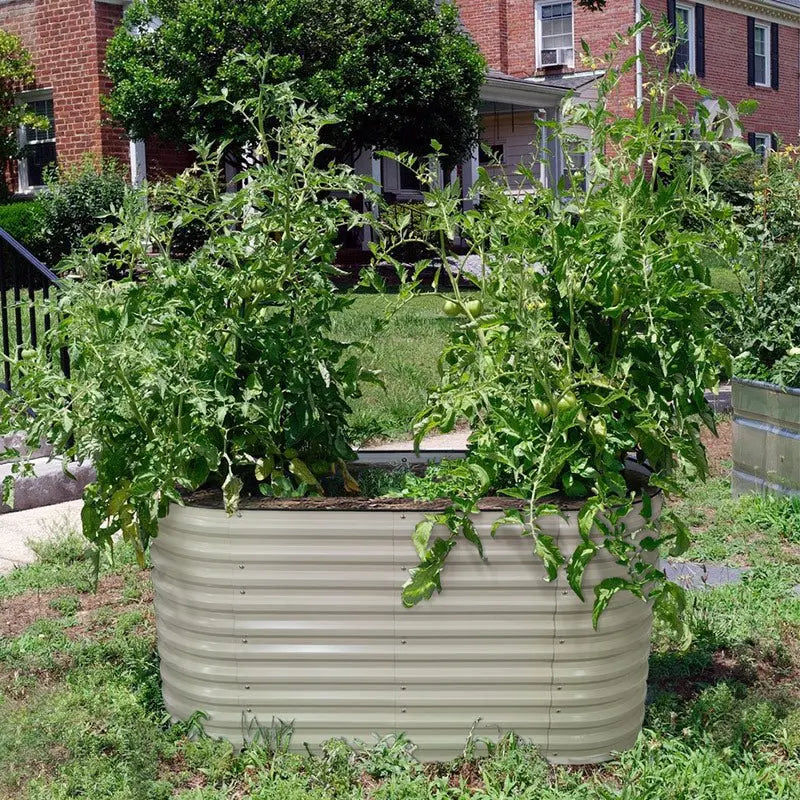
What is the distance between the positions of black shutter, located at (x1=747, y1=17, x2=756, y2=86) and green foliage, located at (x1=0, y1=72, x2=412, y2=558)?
26.7 metres

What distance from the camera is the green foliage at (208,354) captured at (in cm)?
286

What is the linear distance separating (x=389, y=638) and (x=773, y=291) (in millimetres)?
3759

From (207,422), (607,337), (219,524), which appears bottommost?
(219,524)

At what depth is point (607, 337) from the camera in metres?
2.95

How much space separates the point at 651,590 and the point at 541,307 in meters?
0.79

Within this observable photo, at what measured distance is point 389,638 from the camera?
279 cm

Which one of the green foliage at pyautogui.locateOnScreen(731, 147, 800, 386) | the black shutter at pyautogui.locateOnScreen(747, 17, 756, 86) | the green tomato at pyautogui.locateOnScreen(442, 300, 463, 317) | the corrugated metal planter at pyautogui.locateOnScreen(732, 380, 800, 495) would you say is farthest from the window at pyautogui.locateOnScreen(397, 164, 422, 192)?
the green tomato at pyautogui.locateOnScreen(442, 300, 463, 317)

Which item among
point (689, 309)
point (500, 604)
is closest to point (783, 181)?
point (689, 309)

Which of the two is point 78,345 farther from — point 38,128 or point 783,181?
point 38,128

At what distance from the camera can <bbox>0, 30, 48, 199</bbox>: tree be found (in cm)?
1564

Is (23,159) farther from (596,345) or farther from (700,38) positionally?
(700,38)

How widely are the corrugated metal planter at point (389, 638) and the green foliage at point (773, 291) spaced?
9.13 feet

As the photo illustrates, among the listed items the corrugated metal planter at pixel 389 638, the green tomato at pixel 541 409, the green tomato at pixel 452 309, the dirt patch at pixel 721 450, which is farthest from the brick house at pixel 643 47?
the corrugated metal planter at pixel 389 638

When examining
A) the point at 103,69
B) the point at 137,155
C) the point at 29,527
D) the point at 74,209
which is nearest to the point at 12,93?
the point at 103,69
